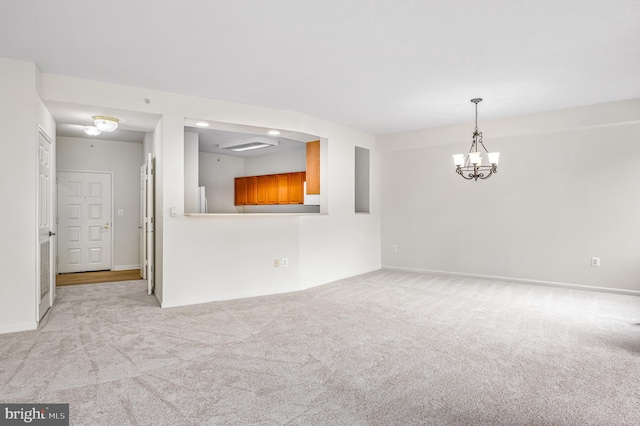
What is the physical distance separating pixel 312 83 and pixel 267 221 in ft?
6.72

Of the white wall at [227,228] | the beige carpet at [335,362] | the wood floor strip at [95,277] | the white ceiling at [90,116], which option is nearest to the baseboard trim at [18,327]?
the beige carpet at [335,362]

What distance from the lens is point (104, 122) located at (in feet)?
15.6

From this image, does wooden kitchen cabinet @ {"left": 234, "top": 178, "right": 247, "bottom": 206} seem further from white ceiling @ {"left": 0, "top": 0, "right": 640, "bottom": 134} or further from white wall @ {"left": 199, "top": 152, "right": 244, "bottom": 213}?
white ceiling @ {"left": 0, "top": 0, "right": 640, "bottom": 134}

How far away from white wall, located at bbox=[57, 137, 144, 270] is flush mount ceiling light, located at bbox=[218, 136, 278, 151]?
179 centimetres

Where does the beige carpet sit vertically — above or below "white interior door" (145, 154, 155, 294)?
below

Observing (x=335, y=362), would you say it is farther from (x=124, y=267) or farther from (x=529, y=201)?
(x=124, y=267)

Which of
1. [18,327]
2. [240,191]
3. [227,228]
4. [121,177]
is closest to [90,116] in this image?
[227,228]

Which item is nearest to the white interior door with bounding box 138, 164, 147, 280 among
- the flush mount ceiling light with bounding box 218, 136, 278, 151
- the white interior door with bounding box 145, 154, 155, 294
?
the white interior door with bounding box 145, 154, 155, 294

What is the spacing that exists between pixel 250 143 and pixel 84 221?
11.6 feet

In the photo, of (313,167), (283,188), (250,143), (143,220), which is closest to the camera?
(143,220)

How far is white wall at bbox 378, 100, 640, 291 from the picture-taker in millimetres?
5141

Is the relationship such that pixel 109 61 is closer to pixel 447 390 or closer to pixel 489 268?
pixel 447 390

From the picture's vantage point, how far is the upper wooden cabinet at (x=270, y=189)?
7.92 metres

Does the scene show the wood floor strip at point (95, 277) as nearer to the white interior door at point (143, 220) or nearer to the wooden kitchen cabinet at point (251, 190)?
the white interior door at point (143, 220)
